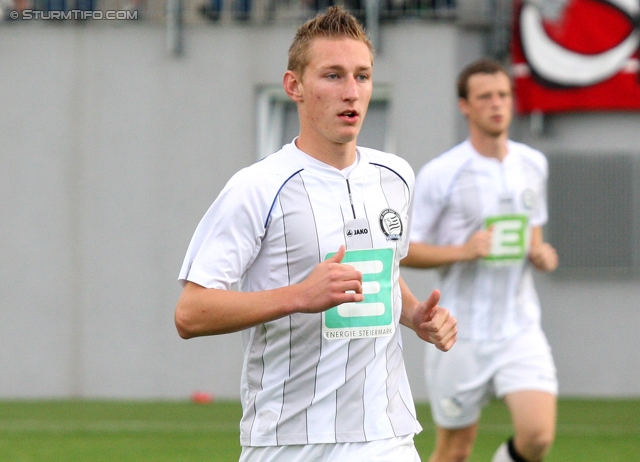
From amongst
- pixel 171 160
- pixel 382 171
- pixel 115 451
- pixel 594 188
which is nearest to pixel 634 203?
pixel 594 188

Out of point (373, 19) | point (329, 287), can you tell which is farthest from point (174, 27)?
point (329, 287)

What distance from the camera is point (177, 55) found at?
13.2m

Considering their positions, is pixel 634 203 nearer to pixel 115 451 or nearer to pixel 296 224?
pixel 115 451

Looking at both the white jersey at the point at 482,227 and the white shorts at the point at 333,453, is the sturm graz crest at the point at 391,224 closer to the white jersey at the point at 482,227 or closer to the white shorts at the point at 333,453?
the white shorts at the point at 333,453

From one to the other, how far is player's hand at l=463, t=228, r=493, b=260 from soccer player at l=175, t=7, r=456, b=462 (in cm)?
222

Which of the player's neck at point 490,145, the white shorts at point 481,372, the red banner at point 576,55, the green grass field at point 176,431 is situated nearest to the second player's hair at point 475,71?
the player's neck at point 490,145

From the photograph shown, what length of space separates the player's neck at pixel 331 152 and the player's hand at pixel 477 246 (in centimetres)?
228

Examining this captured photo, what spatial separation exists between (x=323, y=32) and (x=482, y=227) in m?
2.71

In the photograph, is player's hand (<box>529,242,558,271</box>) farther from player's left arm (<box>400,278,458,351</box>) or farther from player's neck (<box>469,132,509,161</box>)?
player's left arm (<box>400,278,458,351</box>)

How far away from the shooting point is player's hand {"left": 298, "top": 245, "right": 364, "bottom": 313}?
3.44 metres

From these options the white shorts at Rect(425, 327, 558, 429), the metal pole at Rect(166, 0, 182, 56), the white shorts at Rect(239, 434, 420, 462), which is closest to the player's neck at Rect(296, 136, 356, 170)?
the white shorts at Rect(239, 434, 420, 462)

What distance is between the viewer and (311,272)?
11.9 ft

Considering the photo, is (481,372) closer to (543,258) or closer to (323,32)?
(543,258)

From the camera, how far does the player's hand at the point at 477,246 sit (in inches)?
239
